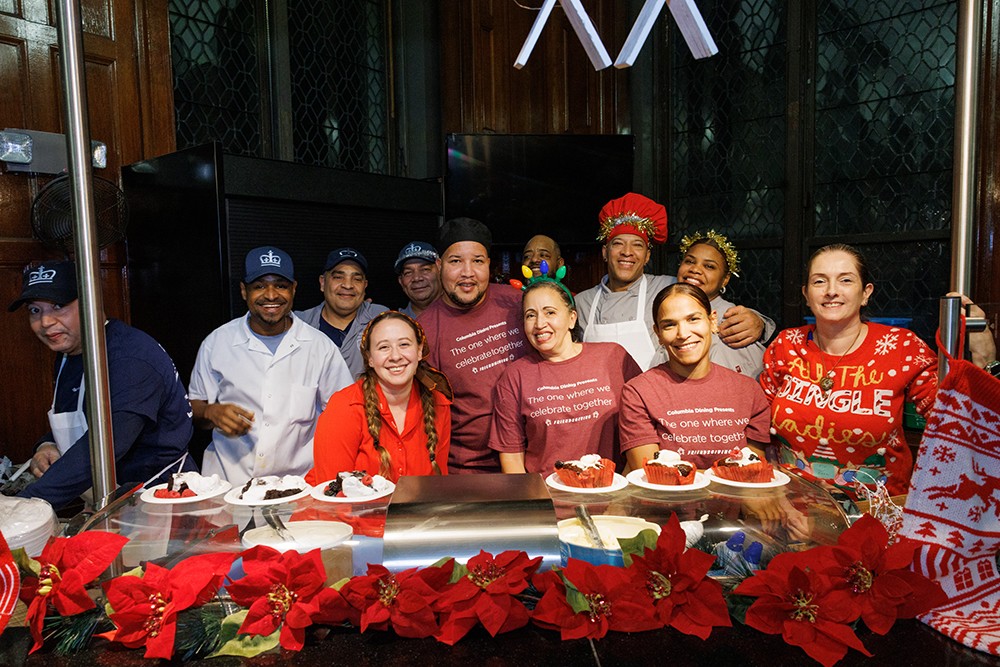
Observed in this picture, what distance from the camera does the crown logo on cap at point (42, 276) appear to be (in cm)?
264

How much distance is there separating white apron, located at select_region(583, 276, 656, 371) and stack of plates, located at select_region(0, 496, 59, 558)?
7.35 feet

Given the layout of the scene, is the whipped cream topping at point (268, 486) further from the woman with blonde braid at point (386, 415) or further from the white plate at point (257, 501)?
the woman with blonde braid at point (386, 415)

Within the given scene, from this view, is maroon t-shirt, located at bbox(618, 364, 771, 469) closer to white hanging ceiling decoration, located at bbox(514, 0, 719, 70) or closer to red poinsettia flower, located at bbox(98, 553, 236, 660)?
white hanging ceiling decoration, located at bbox(514, 0, 719, 70)

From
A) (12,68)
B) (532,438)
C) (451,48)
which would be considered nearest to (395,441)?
(532,438)

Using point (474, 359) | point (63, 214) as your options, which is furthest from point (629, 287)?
point (63, 214)

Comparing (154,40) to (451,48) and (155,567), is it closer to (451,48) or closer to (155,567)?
(451,48)

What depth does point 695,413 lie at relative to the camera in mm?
2322

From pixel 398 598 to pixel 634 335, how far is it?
225 centimetres

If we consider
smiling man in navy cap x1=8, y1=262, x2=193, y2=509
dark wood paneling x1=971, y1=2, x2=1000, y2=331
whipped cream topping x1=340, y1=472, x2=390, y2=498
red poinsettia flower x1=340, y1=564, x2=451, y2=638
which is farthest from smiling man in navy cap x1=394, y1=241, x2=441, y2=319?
dark wood paneling x1=971, y1=2, x2=1000, y2=331

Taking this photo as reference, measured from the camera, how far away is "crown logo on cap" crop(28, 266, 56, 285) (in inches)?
104

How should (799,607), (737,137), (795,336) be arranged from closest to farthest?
1. (799,607)
2. (795,336)
3. (737,137)

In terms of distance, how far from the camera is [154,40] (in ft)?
13.2

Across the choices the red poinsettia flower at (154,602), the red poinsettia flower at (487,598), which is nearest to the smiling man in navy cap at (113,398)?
the red poinsettia flower at (154,602)

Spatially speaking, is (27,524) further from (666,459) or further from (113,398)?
(666,459)
